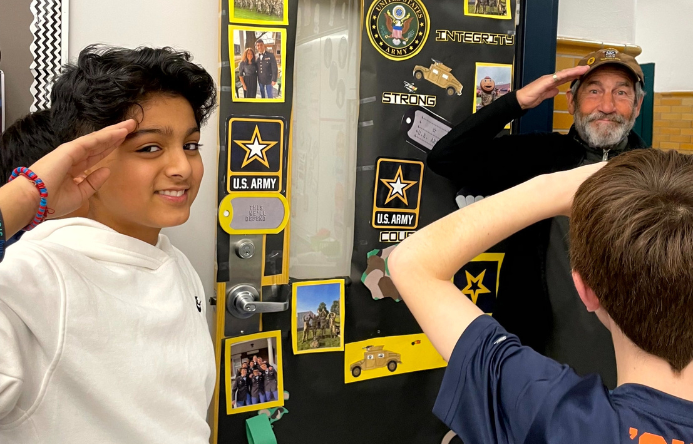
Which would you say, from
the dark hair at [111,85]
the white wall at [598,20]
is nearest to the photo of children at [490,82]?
the white wall at [598,20]

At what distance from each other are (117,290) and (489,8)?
1.50 m

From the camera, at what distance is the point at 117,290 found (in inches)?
36.0

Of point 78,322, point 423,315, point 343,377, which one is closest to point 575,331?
point 343,377

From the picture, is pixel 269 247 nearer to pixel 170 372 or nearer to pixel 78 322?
pixel 170 372

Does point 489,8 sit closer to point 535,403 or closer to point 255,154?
point 255,154

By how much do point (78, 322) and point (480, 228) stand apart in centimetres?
63

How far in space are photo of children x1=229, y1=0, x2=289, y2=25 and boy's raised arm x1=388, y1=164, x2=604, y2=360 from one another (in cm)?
98

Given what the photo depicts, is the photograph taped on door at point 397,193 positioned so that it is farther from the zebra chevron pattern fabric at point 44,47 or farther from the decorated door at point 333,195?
the zebra chevron pattern fabric at point 44,47

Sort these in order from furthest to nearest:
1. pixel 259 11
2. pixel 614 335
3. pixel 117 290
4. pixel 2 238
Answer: pixel 259 11
pixel 117 290
pixel 614 335
pixel 2 238

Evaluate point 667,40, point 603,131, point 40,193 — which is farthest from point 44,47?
point 667,40

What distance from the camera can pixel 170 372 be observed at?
94 centimetres

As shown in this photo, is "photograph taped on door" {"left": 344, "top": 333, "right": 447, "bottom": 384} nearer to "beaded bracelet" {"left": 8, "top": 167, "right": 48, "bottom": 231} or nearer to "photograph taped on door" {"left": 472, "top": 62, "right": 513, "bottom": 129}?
"photograph taped on door" {"left": 472, "top": 62, "right": 513, "bottom": 129}

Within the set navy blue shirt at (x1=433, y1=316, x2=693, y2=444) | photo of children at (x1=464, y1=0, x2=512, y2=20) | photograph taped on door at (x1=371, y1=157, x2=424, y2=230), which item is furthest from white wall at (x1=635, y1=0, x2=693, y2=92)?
navy blue shirt at (x1=433, y1=316, x2=693, y2=444)

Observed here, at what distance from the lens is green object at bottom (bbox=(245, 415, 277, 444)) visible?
5.40 ft
